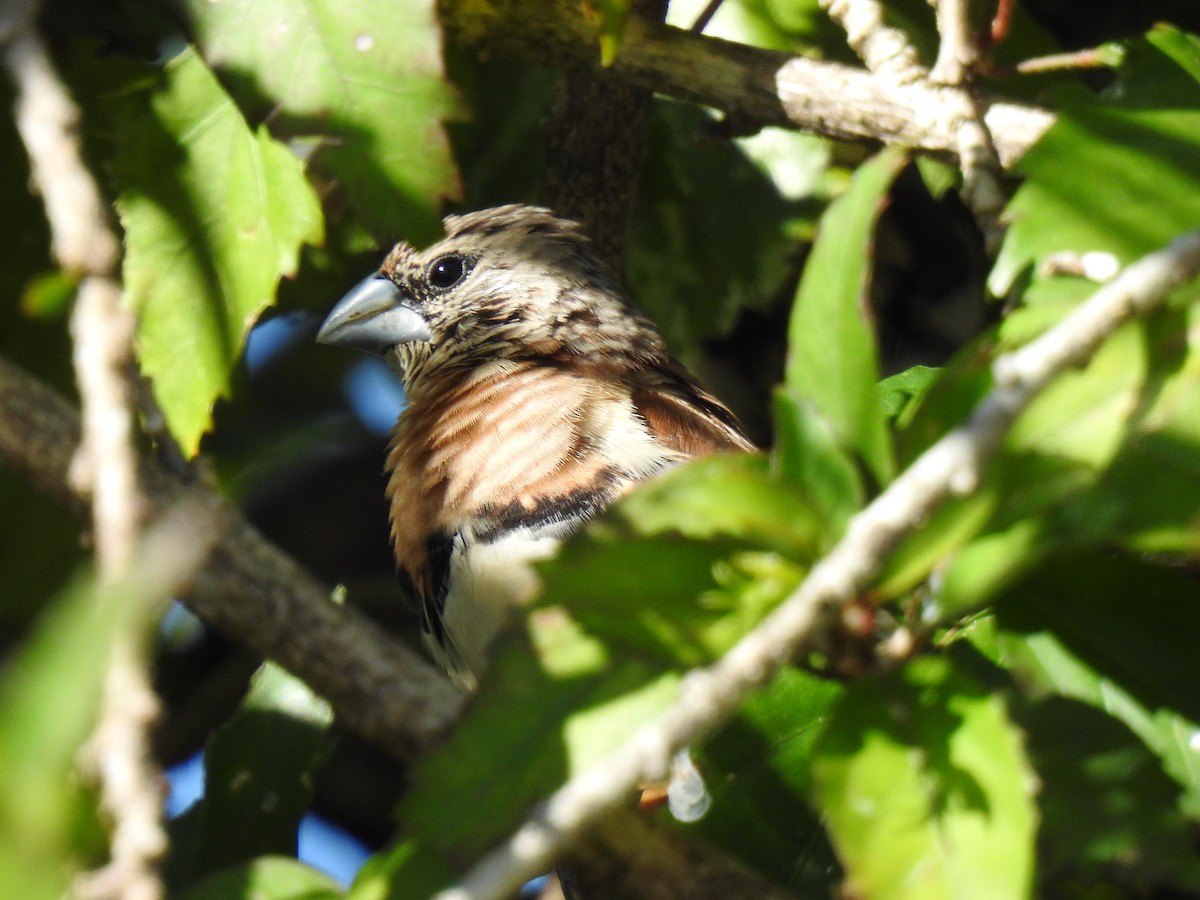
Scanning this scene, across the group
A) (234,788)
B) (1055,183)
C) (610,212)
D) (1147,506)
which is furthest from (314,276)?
(1147,506)

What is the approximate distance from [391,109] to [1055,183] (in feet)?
2.90

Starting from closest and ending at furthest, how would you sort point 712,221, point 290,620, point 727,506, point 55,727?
point 55,727 < point 727,506 < point 290,620 < point 712,221

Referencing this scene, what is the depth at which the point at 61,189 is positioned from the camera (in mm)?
1334

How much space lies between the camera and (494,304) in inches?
134

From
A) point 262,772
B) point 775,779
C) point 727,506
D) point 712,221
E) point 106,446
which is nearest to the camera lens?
point 106,446

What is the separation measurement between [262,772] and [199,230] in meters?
0.92

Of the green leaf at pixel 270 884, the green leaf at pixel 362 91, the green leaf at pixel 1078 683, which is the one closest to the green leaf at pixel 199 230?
the green leaf at pixel 362 91

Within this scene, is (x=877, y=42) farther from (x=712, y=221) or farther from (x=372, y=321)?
(x=372, y=321)

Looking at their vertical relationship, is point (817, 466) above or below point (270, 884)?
above

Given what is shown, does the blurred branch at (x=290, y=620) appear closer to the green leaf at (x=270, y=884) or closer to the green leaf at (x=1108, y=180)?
the green leaf at (x=270, y=884)

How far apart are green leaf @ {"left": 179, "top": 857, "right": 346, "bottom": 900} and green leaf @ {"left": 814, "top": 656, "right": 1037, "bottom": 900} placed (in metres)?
0.61

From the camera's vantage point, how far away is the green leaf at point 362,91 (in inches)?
71.9

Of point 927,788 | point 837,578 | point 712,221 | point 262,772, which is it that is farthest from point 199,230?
point 927,788

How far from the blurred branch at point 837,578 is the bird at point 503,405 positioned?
0.72m
